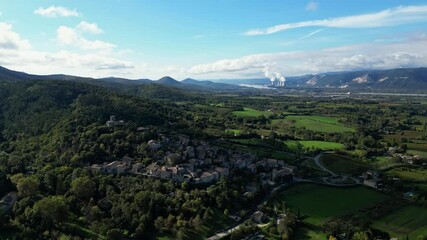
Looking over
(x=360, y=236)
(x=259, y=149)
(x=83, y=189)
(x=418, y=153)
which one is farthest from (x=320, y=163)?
(x=83, y=189)

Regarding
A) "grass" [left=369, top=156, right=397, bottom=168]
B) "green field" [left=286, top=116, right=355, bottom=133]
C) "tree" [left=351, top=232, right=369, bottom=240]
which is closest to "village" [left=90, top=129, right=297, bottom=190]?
"tree" [left=351, top=232, right=369, bottom=240]

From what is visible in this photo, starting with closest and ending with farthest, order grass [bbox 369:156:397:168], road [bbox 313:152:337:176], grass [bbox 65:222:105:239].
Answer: grass [bbox 65:222:105:239] → road [bbox 313:152:337:176] → grass [bbox 369:156:397:168]

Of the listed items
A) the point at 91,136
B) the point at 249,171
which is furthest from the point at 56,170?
the point at 249,171

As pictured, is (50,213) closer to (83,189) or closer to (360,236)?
(83,189)

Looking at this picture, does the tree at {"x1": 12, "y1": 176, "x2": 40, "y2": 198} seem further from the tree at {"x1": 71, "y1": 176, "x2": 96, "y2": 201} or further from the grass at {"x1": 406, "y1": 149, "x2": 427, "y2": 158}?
the grass at {"x1": 406, "y1": 149, "x2": 427, "y2": 158}

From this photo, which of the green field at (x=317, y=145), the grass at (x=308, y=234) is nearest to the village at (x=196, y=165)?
the grass at (x=308, y=234)

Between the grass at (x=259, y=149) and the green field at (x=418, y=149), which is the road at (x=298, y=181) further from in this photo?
the green field at (x=418, y=149)
